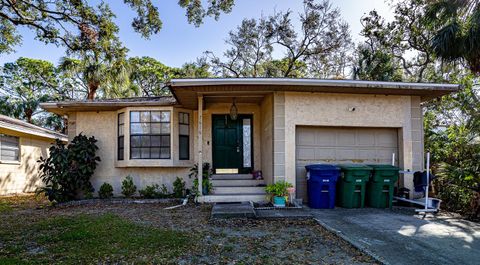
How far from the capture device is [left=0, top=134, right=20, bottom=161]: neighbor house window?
490 inches

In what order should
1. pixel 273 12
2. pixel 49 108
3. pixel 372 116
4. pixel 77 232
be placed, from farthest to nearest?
pixel 273 12 < pixel 49 108 < pixel 372 116 < pixel 77 232

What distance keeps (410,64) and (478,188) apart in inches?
486

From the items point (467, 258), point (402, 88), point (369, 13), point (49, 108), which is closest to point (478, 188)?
point (402, 88)

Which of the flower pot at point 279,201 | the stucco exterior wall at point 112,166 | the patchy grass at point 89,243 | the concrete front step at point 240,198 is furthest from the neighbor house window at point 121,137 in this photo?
the flower pot at point 279,201

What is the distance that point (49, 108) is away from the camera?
991 cm

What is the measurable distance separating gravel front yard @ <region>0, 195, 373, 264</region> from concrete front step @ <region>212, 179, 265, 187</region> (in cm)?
209

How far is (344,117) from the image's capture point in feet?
27.3

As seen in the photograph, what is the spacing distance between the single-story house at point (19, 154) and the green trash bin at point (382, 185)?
1252 cm

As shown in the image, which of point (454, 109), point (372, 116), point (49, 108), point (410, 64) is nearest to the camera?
point (372, 116)

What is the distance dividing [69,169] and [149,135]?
2.49 meters

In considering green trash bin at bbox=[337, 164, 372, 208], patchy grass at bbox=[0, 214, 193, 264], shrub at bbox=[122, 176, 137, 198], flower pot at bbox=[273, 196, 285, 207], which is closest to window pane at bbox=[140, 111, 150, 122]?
shrub at bbox=[122, 176, 137, 198]

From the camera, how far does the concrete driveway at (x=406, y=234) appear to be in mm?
4051

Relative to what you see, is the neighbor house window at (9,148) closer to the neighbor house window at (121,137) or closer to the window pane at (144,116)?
the neighbor house window at (121,137)

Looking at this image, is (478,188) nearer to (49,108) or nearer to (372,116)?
(372,116)
